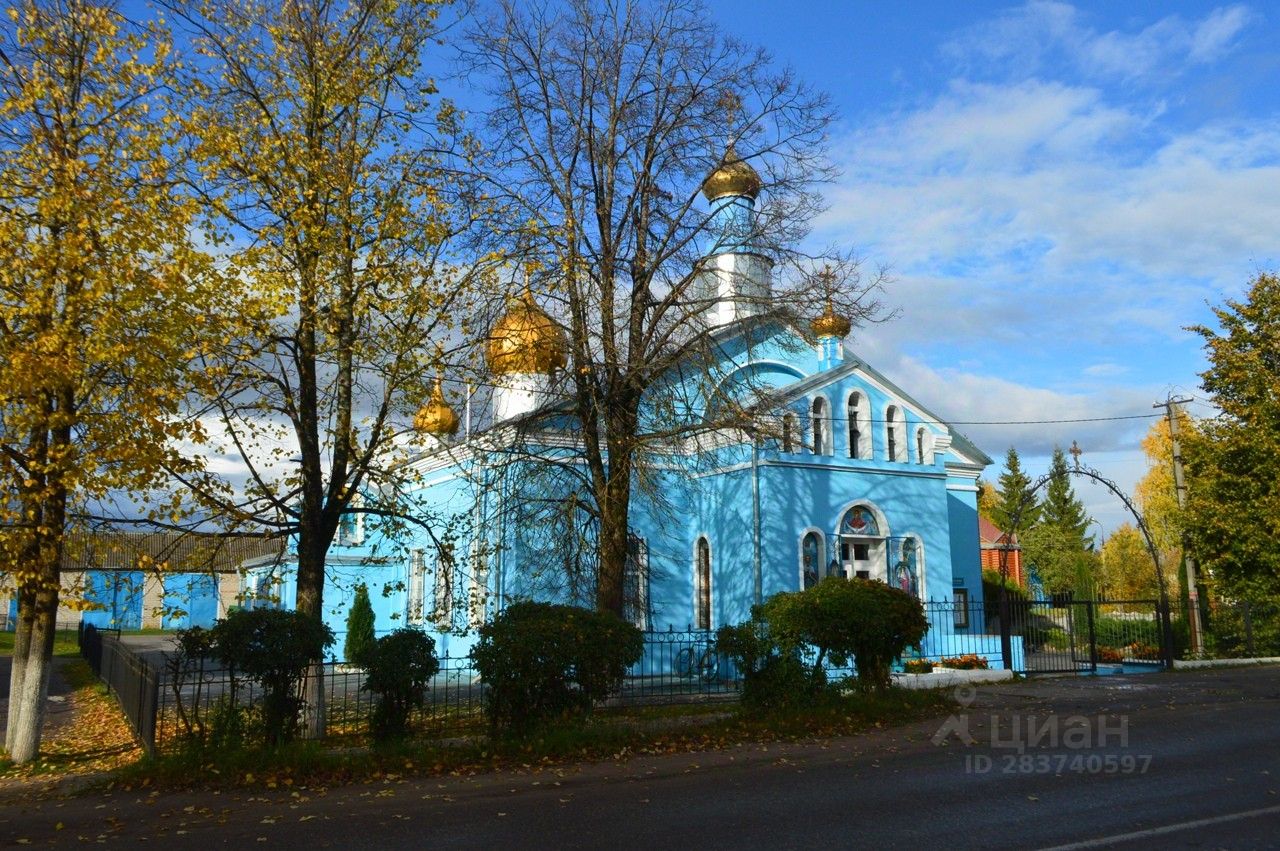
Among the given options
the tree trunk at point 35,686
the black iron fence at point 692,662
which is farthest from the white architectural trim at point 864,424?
the tree trunk at point 35,686

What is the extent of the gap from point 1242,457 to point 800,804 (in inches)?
827

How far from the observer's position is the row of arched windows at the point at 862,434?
20.9 m

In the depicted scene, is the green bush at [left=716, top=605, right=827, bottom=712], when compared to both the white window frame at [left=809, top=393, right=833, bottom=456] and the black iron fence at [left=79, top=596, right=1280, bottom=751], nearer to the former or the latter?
the black iron fence at [left=79, top=596, right=1280, bottom=751]

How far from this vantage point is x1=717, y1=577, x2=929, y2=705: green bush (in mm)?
12852

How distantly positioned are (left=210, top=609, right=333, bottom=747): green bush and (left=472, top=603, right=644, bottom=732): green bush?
1.82m

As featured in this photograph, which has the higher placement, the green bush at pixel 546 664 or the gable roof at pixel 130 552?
the gable roof at pixel 130 552

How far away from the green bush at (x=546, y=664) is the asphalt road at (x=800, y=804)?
111 centimetres

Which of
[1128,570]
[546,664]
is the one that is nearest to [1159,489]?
[1128,570]

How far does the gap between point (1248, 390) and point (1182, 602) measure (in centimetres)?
546

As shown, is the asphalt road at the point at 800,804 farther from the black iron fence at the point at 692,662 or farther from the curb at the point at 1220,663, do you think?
the curb at the point at 1220,663

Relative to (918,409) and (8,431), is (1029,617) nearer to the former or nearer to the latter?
(918,409)

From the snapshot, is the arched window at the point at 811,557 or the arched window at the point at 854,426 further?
the arched window at the point at 854,426

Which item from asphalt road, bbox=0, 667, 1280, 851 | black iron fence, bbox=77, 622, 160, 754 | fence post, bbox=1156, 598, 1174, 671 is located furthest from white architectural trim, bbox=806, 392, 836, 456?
black iron fence, bbox=77, 622, 160, 754

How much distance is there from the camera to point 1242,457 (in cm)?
2414
